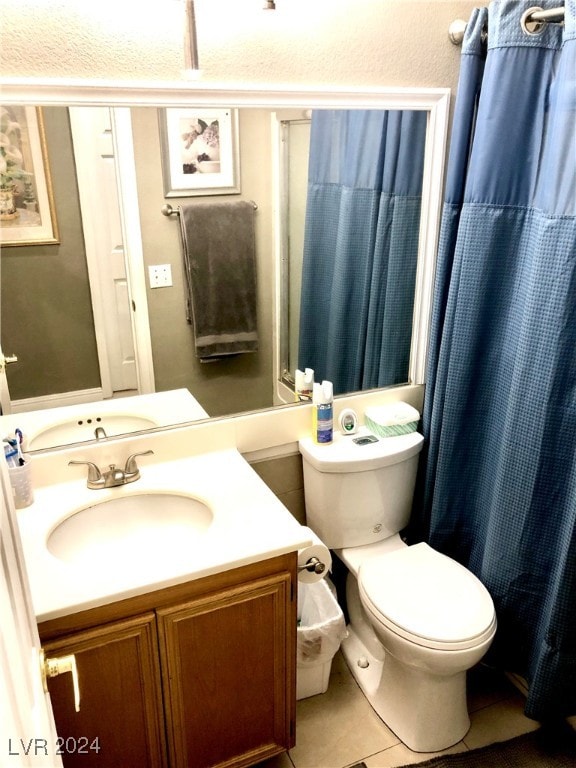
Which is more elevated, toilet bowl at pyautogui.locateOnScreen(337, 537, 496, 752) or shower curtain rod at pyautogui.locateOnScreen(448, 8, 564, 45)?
shower curtain rod at pyautogui.locateOnScreen(448, 8, 564, 45)

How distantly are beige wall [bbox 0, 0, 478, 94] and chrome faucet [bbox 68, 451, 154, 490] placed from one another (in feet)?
3.11

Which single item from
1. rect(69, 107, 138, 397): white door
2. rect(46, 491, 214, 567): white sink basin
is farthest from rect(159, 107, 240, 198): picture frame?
rect(46, 491, 214, 567): white sink basin

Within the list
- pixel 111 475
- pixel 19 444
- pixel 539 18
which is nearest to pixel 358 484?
pixel 111 475

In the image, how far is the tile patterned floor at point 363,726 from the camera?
1.81 meters

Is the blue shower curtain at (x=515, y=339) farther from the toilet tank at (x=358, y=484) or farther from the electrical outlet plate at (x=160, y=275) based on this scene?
the electrical outlet plate at (x=160, y=275)

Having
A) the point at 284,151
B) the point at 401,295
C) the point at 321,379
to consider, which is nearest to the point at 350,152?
the point at 284,151

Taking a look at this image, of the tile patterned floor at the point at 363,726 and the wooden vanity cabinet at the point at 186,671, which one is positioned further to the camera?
the tile patterned floor at the point at 363,726

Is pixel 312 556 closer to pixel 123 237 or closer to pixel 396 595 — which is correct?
pixel 396 595

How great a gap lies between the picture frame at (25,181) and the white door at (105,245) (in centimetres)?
8

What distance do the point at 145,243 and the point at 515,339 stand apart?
106 centimetres

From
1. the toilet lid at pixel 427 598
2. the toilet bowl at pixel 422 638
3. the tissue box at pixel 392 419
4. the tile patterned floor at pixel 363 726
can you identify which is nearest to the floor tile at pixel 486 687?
the tile patterned floor at pixel 363 726

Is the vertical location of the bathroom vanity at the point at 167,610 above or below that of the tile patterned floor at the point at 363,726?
above

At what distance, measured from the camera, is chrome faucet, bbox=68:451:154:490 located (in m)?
1.63

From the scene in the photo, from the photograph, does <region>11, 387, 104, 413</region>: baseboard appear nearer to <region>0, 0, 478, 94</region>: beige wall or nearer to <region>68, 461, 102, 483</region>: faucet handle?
<region>68, 461, 102, 483</region>: faucet handle
